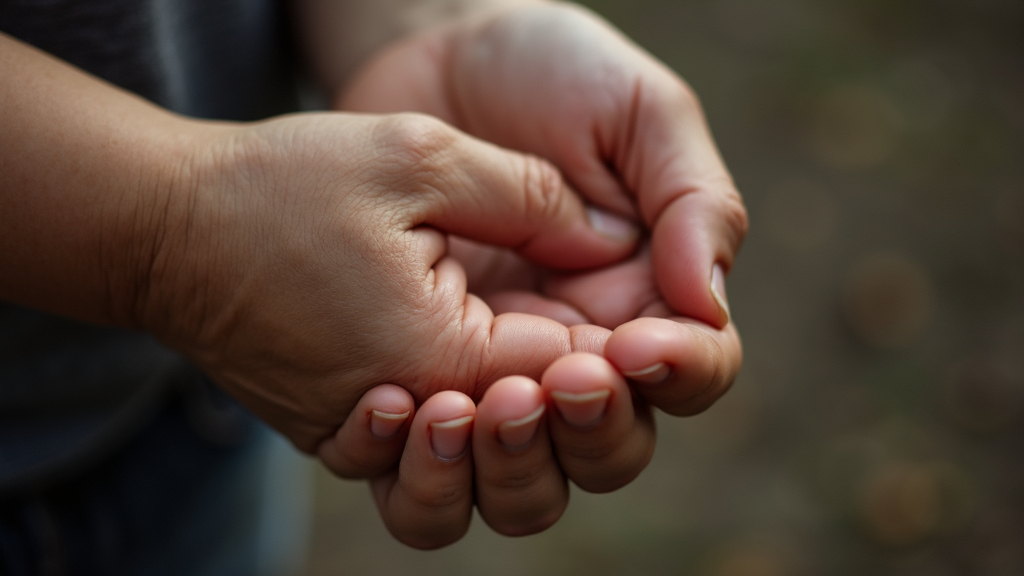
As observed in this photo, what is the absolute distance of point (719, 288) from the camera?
0.84m

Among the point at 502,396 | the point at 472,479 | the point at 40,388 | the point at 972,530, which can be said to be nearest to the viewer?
the point at 502,396

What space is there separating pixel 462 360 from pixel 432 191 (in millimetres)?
192

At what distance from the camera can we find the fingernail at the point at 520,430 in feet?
2.18

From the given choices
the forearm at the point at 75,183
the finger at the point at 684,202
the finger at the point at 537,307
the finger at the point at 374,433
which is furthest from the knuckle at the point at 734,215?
the forearm at the point at 75,183

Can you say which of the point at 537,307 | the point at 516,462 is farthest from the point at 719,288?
the point at 516,462

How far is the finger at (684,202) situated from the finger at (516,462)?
242 millimetres

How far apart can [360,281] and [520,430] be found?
0.23m

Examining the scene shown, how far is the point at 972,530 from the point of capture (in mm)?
1783

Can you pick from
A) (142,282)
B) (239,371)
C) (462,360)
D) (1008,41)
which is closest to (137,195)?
(142,282)

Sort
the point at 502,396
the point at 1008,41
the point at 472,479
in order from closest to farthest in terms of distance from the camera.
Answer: the point at 502,396
the point at 472,479
the point at 1008,41

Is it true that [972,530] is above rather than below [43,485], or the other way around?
below

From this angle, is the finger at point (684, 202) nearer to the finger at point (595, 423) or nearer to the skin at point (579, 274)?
the skin at point (579, 274)

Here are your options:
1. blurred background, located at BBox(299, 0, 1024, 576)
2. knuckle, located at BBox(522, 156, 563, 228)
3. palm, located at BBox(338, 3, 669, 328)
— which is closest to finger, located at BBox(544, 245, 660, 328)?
palm, located at BBox(338, 3, 669, 328)

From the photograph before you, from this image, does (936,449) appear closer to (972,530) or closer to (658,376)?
(972,530)
